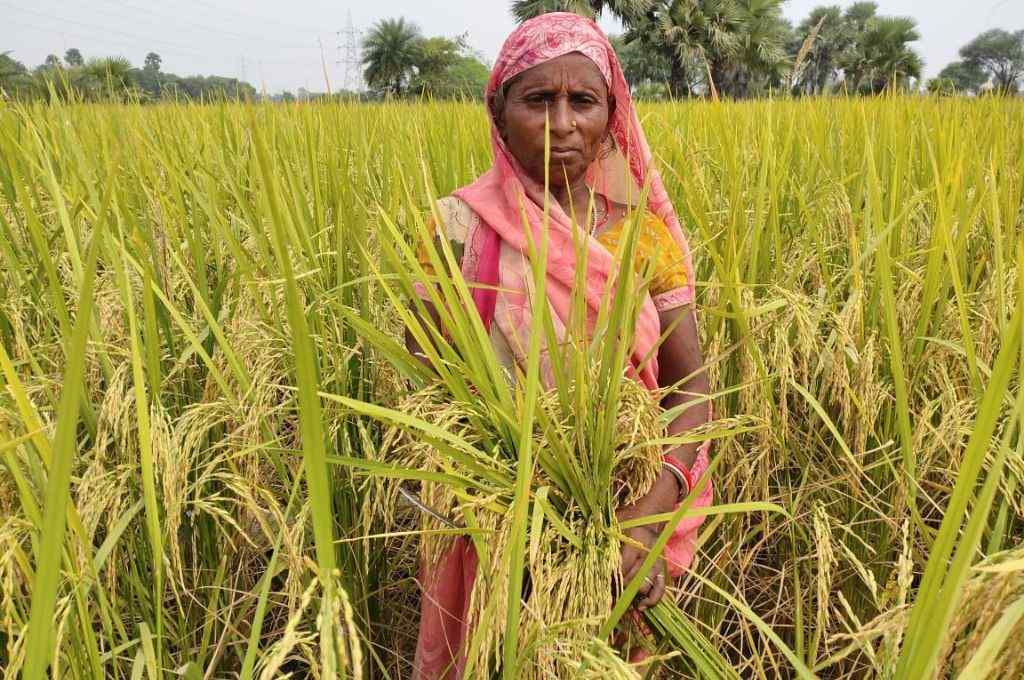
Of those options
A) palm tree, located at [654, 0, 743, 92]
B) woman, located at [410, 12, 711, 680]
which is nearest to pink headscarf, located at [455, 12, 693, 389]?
woman, located at [410, 12, 711, 680]

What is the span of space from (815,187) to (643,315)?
0.94 metres

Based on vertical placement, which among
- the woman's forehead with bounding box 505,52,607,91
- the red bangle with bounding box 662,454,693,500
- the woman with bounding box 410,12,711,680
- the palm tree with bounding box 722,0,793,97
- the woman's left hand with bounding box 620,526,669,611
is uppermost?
the palm tree with bounding box 722,0,793,97

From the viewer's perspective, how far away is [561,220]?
42.9 inches

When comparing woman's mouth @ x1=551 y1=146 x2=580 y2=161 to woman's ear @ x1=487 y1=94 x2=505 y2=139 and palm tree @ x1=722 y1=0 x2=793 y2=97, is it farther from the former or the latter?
palm tree @ x1=722 y1=0 x2=793 y2=97

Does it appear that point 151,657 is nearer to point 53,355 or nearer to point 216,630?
point 216,630

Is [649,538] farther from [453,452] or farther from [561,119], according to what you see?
[561,119]

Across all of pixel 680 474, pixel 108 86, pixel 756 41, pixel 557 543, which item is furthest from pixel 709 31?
pixel 557 543

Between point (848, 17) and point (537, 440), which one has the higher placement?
point (848, 17)

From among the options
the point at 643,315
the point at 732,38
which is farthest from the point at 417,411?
the point at 732,38

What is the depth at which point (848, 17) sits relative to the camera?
52.9m

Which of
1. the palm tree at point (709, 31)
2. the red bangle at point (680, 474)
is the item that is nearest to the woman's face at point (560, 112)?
the red bangle at point (680, 474)

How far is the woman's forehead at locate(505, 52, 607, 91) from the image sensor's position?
43.5 inches

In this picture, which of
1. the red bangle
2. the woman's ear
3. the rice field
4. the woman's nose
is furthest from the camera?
the woman's ear

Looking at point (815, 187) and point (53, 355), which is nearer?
point (53, 355)
